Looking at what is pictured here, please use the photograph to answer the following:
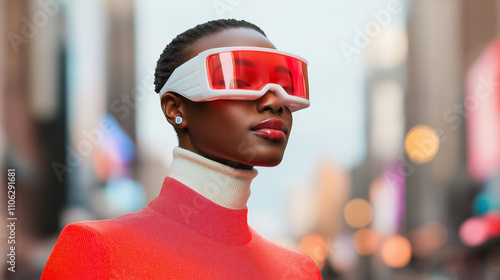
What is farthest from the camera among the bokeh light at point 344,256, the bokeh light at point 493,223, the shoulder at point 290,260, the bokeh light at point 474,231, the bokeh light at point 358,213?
the bokeh light at point 358,213

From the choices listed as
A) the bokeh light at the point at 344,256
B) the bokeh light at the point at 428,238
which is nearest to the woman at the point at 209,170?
the bokeh light at the point at 344,256

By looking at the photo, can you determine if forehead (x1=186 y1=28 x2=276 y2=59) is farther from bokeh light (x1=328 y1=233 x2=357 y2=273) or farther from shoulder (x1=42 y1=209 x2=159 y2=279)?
bokeh light (x1=328 y1=233 x2=357 y2=273)

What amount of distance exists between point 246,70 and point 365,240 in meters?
8.15

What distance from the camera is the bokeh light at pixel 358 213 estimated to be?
9.41 metres

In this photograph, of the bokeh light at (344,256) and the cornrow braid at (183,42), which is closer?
the cornrow braid at (183,42)

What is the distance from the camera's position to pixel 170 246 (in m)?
1.89

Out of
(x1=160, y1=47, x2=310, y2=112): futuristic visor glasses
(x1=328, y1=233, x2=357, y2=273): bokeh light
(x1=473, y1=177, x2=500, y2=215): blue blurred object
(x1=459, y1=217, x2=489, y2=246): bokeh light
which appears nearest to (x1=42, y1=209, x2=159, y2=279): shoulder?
(x1=160, y1=47, x2=310, y2=112): futuristic visor glasses

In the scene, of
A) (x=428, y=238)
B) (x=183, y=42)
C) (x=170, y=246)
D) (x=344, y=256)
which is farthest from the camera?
(x=428, y=238)

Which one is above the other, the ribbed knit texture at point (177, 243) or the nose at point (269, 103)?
the nose at point (269, 103)

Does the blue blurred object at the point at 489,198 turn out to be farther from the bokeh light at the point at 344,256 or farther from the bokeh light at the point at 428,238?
the bokeh light at the point at 344,256

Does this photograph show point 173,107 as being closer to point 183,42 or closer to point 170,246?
point 183,42

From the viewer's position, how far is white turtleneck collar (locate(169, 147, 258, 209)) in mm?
1985

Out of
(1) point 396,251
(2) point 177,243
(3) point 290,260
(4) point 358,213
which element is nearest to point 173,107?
(2) point 177,243

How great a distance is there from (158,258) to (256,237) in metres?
0.50
